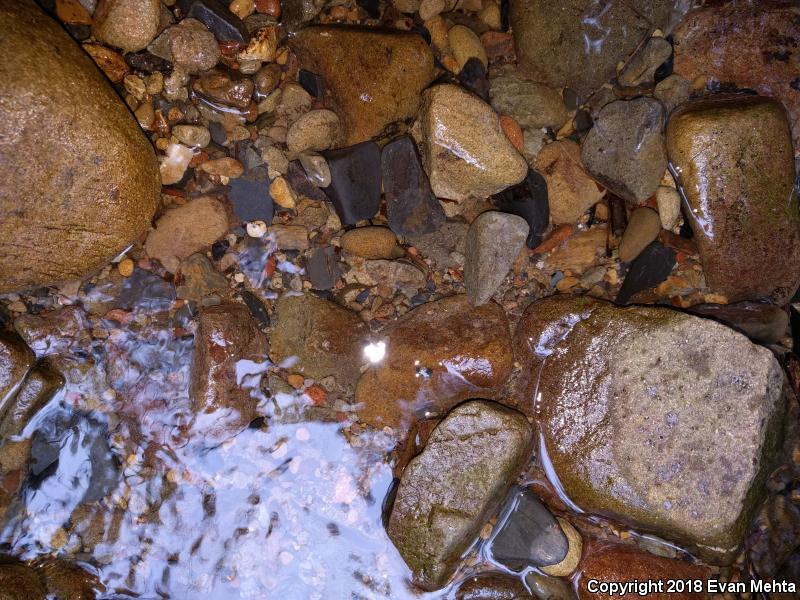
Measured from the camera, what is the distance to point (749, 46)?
11.8 feet

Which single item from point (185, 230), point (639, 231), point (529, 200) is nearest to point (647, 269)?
point (639, 231)

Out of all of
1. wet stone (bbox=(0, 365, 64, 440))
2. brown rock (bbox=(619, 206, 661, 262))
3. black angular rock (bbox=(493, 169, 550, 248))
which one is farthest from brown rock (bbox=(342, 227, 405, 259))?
wet stone (bbox=(0, 365, 64, 440))

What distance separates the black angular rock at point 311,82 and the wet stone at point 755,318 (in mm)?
3025

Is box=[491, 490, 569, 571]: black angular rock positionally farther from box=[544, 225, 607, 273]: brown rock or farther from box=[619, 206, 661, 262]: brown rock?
box=[619, 206, 661, 262]: brown rock

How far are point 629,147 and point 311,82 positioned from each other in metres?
2.22

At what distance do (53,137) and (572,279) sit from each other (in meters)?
3.40

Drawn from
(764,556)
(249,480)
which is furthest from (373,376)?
(764,556)

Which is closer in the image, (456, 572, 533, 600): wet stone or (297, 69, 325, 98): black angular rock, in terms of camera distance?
(456, 572, 533, 600): wet stone

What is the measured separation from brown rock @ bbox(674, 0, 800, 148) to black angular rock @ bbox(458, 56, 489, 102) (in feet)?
4.56

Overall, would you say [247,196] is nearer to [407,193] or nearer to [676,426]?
[407,193]

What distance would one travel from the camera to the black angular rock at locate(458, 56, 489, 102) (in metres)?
3.66

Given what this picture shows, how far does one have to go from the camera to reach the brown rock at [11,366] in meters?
3.33

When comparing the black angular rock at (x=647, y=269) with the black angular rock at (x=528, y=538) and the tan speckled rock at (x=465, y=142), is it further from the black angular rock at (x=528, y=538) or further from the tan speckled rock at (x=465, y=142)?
the black angular rock at (x=528, y=538)

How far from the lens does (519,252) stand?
368 centimetres
